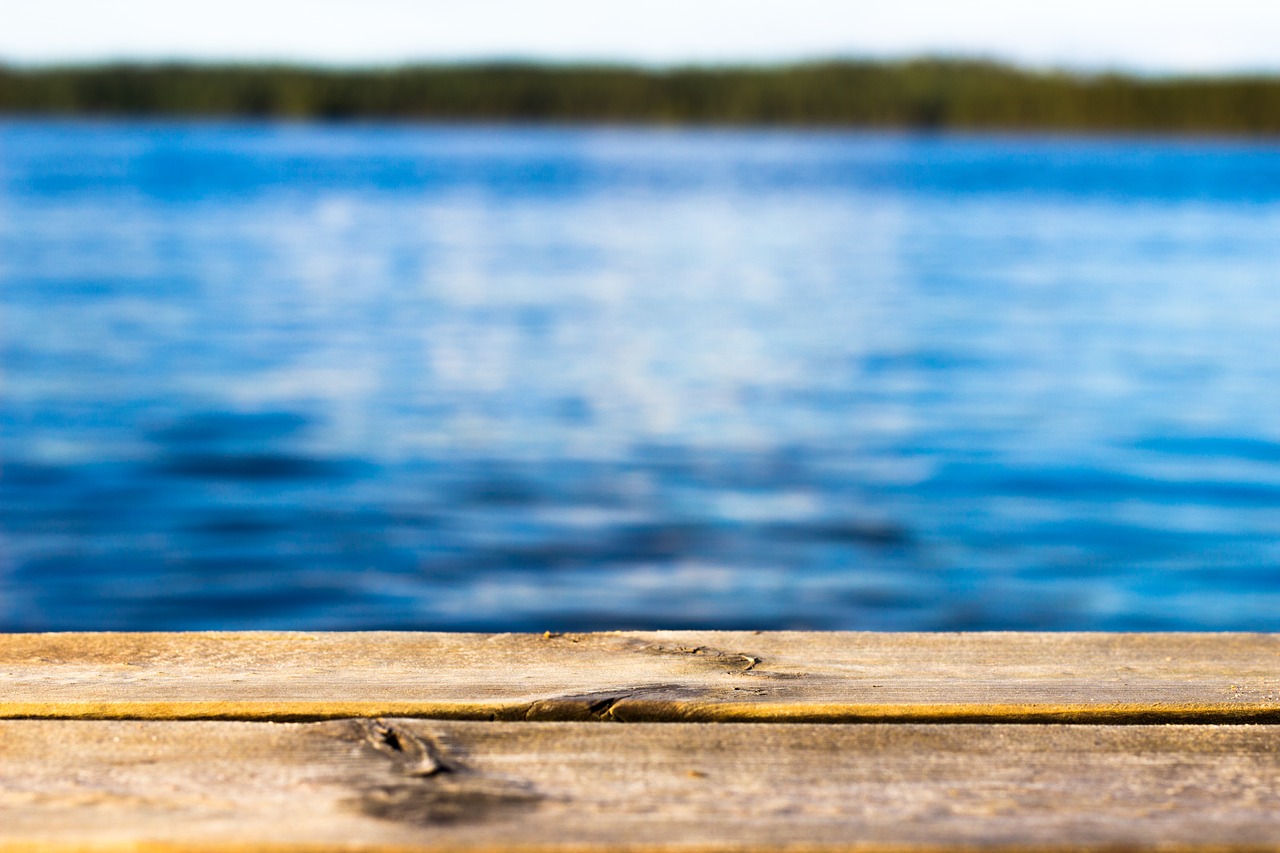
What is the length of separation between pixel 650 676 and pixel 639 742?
0.27 m

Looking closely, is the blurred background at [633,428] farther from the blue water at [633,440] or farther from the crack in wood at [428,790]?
the crack in wood at [428,790]

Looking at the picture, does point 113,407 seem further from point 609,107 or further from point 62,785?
point 609,107

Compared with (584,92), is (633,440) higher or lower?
lower

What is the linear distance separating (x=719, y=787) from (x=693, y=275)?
23877 mm

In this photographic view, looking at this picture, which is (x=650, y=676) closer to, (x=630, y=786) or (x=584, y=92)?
(x=630, y=786)

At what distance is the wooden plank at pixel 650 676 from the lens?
1821mm

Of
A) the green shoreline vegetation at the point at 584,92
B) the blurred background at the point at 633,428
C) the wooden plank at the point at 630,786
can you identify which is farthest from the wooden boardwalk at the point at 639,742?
the green shoreline vegetation at the point at 584,92

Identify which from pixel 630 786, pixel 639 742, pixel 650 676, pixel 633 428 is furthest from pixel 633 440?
pixel 630 786

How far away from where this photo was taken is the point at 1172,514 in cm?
972

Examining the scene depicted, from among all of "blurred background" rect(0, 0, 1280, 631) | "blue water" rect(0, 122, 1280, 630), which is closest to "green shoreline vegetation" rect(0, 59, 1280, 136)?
"blurred background" rect(0, 0, 1280, 631)

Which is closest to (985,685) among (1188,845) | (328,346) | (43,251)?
(1188,845)

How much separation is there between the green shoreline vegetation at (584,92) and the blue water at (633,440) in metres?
149

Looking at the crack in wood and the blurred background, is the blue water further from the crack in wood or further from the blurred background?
the crack in wood

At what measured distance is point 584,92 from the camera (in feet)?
584
